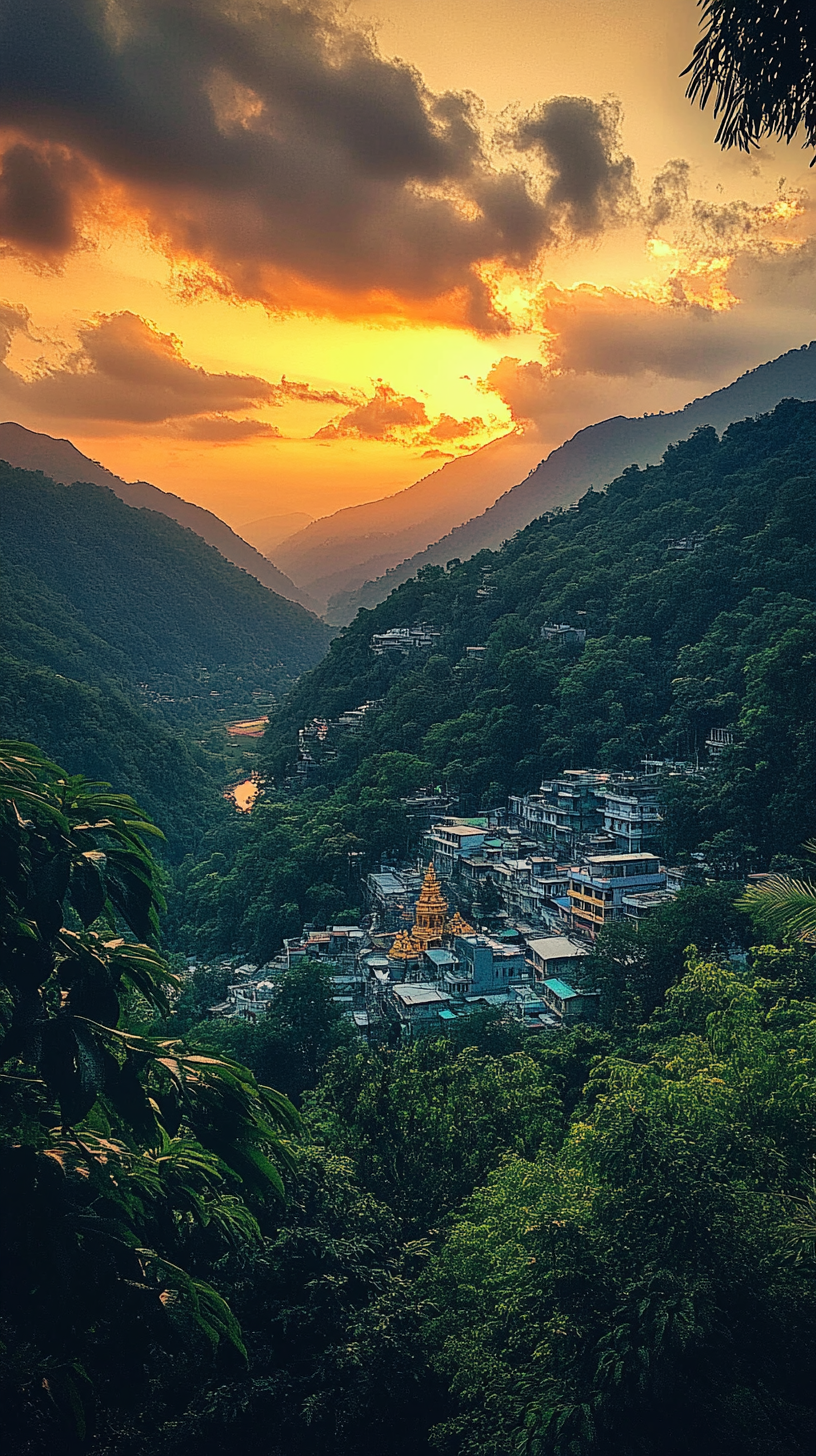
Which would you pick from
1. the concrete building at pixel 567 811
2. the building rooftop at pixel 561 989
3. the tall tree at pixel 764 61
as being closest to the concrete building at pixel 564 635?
the concrete building at pixel 567 811

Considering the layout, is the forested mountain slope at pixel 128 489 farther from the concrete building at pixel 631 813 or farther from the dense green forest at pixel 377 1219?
the dense green forest at pixel 377 1219

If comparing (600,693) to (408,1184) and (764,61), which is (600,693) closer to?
(408,1184)

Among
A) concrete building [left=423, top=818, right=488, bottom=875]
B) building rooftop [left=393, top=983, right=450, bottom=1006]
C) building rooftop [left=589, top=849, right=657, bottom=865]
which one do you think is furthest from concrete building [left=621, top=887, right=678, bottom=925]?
concrete building [left=423, top=818, right=488, bottom=875]

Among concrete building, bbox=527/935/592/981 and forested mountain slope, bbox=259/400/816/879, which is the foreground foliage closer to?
concrete building, bbox=527/935/592/981

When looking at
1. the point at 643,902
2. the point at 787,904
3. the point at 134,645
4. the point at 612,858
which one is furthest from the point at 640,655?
the point at 134,645

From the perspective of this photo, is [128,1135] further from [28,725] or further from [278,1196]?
[28,725]

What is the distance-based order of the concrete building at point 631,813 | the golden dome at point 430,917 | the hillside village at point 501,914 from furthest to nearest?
the concrete building at point 631,813 < the golden dome at point 430,917 < the hillside village at point 501,914

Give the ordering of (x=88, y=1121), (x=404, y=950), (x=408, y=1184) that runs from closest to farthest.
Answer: (x=88, y=1121) → (x=408, y=1184) → (x=404, y=950)
